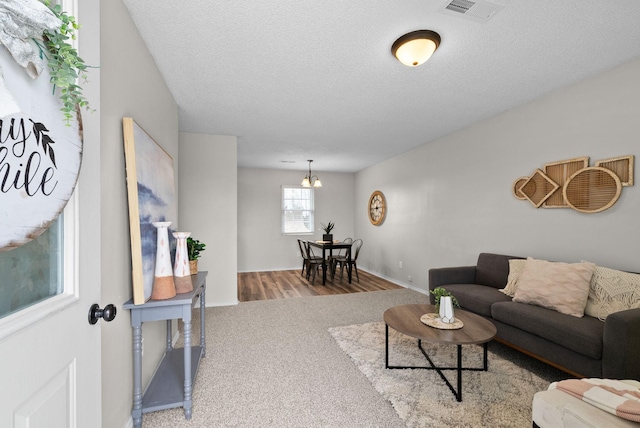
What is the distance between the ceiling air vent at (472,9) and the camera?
5.33ft

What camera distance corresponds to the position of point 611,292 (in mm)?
2104

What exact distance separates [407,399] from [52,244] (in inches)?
84.0

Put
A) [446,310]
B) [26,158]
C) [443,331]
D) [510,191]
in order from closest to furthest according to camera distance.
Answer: [26,158] < [443,331] < [446,310] < [510,191]

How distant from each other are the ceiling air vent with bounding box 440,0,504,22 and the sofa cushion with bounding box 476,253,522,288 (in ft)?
7.95

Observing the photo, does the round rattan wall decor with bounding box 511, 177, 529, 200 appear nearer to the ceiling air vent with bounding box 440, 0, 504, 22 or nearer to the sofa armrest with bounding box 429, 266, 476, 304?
the sofa armrest with bounding box 429, 266, 476, 304

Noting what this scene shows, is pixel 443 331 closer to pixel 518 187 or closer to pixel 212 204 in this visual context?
pixel 518 187

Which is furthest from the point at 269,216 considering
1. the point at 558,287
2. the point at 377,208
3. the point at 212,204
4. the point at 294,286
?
the point at 558,287

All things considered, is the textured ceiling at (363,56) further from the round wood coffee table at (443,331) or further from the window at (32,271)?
the round wood coffee table at (443,331)

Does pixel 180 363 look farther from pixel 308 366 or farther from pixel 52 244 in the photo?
pixel 52 244

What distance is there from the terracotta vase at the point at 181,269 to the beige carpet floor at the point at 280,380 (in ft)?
2.57

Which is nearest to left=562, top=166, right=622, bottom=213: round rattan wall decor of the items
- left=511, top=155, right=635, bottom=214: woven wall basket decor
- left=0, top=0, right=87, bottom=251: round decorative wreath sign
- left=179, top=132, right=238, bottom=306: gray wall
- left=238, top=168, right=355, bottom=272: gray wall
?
left=511, top=155, right=635, bottom=214: woven wall basket decor

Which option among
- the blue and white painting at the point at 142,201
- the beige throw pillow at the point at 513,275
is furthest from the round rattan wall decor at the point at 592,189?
the blue and white painting at the point at 142,201

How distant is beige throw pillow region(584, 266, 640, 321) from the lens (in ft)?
6.59

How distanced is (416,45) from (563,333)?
2.29m
